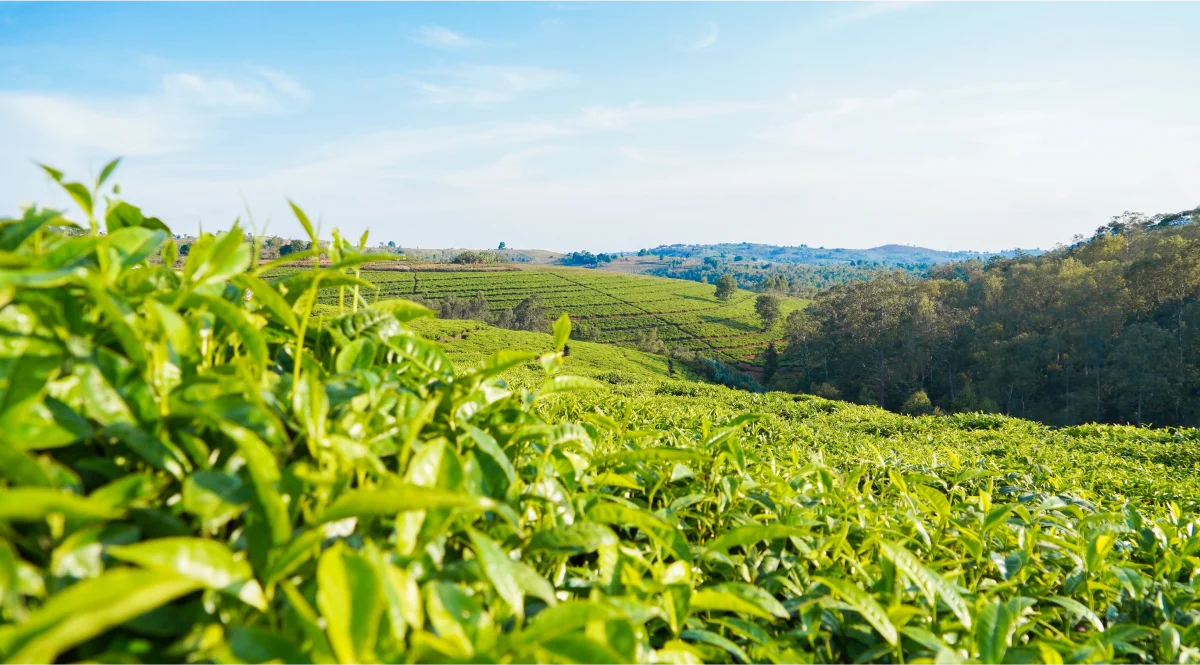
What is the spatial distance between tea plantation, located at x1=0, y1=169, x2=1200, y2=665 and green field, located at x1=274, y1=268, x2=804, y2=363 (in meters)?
56.4

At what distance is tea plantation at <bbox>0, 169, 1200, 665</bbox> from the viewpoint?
0.56 m

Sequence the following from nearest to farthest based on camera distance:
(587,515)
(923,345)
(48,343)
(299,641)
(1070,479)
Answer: (299,641), (48,343), (587,515), (1070,479), (923,345)

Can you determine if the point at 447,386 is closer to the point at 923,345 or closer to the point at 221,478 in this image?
the point at 221,478

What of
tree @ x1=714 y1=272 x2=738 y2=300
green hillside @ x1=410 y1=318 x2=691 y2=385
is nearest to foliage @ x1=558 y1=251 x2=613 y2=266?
tree @ x1=714 y1=272 x2=738 y2=300

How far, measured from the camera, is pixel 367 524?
70 centimetres

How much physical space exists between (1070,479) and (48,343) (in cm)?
484

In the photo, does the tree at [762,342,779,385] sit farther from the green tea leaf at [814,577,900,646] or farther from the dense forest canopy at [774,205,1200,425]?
the green tea leaf at [814,577,900,646]

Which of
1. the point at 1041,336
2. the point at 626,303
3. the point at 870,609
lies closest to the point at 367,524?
the point at 870,609

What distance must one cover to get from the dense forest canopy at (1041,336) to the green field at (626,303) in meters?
16.5

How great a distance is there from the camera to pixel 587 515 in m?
0.94

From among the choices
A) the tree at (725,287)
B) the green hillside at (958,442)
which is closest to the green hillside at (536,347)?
the green hillside at (958,442)

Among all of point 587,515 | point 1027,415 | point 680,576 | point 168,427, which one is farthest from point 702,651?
point 1027,415

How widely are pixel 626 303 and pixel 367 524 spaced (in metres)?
73.6

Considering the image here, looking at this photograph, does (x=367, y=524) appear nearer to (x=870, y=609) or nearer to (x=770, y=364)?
(x=870, y=609)
